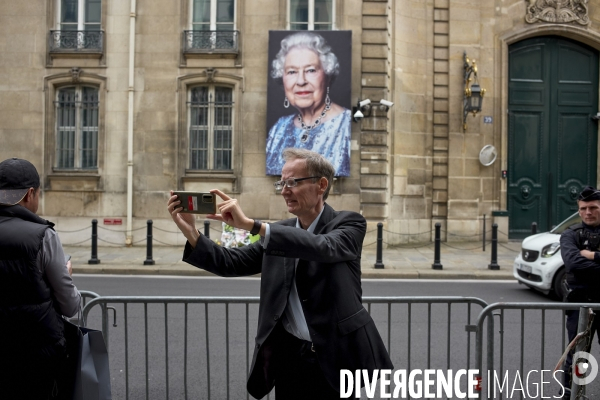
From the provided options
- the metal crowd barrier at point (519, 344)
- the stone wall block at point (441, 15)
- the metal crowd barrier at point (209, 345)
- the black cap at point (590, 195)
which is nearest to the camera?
the metal crowd barrier at point (519, 344)

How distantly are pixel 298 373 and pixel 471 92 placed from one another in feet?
54.0

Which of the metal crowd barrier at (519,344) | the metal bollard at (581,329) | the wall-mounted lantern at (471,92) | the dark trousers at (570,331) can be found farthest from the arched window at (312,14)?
the metal bollard at (581,329)

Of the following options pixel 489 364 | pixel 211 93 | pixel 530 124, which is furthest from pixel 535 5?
pixel 489 364

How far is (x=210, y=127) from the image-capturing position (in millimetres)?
18172

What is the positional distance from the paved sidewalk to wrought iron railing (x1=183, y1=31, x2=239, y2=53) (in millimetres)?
5721

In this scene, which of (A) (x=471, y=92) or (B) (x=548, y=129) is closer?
(A) (x=471, y=92)

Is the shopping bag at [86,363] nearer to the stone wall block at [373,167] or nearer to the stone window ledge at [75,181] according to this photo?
the stone wall block at [373,167]

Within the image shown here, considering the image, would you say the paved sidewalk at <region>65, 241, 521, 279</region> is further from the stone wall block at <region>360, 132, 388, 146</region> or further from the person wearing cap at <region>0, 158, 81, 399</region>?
the person wearing cap at <region>0, 158, 81, 399</region>

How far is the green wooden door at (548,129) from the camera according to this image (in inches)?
776

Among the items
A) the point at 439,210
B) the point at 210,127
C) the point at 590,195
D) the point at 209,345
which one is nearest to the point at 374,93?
the point at 439,210

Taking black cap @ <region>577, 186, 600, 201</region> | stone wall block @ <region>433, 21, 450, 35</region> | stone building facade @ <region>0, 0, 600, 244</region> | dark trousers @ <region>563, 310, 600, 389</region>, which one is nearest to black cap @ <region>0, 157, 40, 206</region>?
dark trousers @ <region>563, 310, 600, 389</region>

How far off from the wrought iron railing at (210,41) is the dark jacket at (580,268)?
45.5 feet

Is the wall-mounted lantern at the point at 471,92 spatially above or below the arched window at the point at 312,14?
below

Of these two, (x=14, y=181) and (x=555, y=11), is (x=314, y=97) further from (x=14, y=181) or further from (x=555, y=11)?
(x=14, y=181)
